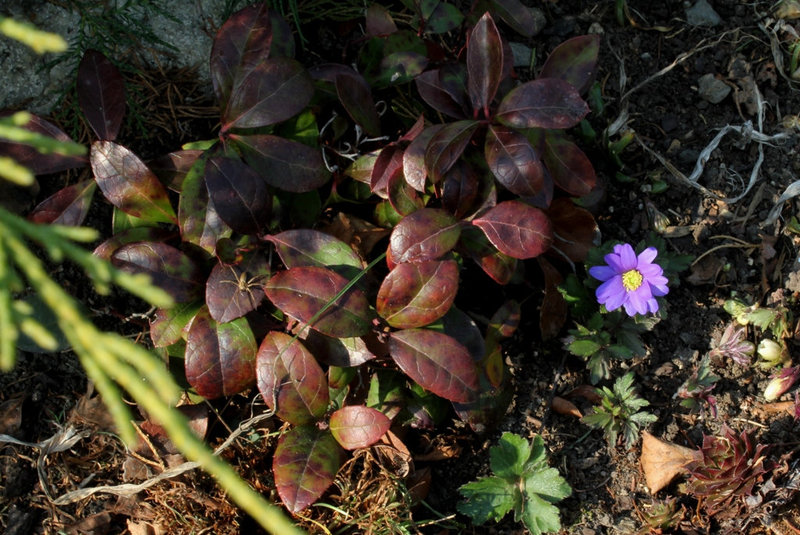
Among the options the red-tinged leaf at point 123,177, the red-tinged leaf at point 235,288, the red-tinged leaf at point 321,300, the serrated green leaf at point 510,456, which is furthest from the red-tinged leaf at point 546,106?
the red-tinged leaf at point 123,177

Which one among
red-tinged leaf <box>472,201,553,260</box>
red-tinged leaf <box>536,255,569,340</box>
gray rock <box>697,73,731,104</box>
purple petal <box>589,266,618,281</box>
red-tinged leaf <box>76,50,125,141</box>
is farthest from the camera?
gray rock <box>697,73,731,104</box>

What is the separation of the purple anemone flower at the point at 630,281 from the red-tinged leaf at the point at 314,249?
A: 0.80 m

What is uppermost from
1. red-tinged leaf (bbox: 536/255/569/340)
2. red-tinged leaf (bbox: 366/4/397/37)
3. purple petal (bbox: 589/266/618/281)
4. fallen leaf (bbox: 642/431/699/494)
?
red-tinged leaf (bbox: 366/4/397/37)

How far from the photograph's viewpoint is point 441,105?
90.4 inches

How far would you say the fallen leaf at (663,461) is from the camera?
2.39 meters

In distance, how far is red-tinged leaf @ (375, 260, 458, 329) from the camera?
2088 mm

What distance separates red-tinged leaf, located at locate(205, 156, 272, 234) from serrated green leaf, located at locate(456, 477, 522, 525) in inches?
42.6

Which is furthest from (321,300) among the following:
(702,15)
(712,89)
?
(702,15)

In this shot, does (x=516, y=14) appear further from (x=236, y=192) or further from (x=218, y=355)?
(x=218, y=355)

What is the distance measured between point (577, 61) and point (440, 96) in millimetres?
464

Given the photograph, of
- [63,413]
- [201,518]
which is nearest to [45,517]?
[63,413]

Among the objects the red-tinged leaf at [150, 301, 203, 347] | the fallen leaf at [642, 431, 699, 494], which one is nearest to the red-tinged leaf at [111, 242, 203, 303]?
the red-tinged leaf at [150, 301, 203, 347]

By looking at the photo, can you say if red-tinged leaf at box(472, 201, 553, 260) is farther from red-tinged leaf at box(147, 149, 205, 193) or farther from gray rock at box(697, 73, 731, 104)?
gray rock at box(697, 73, 731, 104)

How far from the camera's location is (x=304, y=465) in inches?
83.7
